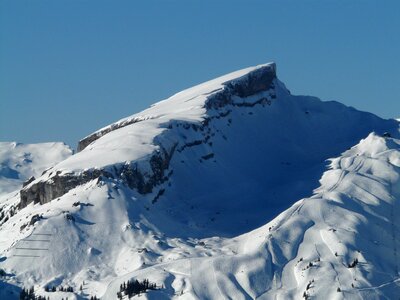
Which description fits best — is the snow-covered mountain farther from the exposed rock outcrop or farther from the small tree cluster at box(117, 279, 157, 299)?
the small tree cluster at box(117, 279, 157, 299)

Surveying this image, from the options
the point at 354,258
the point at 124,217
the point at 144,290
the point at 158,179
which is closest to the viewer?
the point at 144,290

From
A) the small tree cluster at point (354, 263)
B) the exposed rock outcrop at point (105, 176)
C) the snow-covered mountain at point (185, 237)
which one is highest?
the exposed rock outcrop at point (105, 176)

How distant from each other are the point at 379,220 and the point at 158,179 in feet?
122

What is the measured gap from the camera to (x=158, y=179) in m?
195

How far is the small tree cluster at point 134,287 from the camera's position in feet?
512

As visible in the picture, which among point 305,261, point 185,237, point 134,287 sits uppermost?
point 134,287

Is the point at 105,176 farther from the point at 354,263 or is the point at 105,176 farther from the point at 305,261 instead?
the point at 354,263

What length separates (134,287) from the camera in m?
157

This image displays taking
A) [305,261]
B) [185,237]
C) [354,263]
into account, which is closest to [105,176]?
[185,237]

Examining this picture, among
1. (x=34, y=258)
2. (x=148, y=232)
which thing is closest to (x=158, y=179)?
(x=148, y=232)

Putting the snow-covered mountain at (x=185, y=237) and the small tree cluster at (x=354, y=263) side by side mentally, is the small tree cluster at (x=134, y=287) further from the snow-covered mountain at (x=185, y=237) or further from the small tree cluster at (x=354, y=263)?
the small tree cluster at (x=354, y=263)

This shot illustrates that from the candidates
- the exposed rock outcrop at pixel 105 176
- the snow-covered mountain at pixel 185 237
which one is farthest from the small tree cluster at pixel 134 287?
the exposed rock outcrop at pixel 105 176

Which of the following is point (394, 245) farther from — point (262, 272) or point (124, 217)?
point (124, 217)

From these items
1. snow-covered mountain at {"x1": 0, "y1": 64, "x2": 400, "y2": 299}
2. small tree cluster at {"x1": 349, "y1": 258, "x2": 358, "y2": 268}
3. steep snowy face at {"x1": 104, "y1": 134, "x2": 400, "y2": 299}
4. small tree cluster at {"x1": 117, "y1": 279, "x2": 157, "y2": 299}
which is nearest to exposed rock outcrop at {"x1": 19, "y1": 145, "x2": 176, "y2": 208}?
snow-covered mountain at {"x1": 0, "y1": 64, "x2": 400, "y2": 299}
